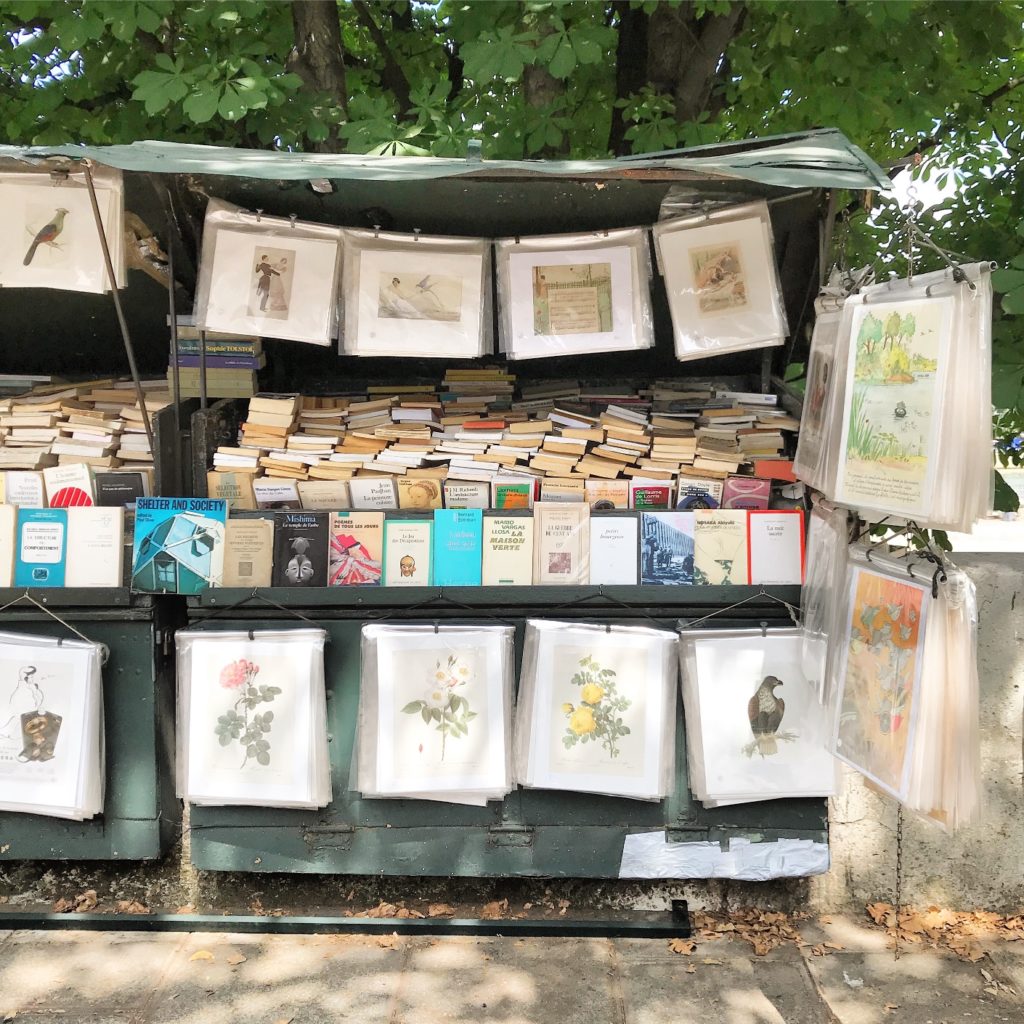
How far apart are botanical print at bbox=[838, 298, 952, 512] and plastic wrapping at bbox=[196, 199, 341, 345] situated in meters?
1.91

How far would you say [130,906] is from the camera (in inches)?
148

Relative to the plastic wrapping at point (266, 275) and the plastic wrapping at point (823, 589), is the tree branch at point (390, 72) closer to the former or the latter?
the plastic wrapping at point (266, 275)

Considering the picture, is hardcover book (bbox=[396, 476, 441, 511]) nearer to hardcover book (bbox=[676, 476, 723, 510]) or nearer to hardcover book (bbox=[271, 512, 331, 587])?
hardcover book (bbox=[271, 512, 331, 587])

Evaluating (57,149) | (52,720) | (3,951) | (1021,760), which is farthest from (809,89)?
(3,951)

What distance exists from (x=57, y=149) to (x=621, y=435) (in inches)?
85.5

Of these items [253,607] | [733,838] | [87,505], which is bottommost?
[733,838]

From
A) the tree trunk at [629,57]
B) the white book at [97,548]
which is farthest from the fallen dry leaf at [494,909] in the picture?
the tree trunk at [629,57]

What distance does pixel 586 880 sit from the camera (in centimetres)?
385

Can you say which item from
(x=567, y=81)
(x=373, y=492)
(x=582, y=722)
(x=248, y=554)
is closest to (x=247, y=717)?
(x=248, y=554)

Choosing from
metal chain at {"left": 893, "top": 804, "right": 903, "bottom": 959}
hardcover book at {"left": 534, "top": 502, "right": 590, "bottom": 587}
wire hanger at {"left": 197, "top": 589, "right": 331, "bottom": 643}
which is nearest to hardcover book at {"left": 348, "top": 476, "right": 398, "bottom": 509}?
wire hanger at {"left": 197, "top": 589, "right": 331, "bottom": 643}

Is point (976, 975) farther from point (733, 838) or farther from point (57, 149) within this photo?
point (57, 149)

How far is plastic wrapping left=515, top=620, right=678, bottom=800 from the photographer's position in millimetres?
3516

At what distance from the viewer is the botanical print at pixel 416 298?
3.61 m

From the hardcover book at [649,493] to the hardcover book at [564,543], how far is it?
0.21m
